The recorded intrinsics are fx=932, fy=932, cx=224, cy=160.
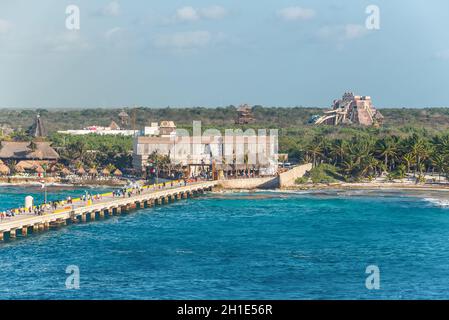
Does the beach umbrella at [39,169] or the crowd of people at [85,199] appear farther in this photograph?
the beach umbrella at [39,169]

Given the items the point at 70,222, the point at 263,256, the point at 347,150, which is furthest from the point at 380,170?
the point at 263,256

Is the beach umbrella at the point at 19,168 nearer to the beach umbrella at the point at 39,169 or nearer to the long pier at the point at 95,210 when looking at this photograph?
the beach umbrella at the point at 39,169

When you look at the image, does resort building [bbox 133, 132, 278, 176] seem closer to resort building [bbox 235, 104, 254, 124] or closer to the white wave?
the white wave

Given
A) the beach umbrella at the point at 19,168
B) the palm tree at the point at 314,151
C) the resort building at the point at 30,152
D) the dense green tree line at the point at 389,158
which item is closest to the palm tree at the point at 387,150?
the dense green tree line at the point at 389,158

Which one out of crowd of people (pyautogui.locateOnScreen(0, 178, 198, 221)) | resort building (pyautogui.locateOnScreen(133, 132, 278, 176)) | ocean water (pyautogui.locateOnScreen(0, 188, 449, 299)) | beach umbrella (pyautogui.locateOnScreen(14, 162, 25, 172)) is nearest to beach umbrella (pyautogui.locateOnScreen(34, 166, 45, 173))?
beach umbrella (pyautogui.locateOnScreen(14, 162, 25, 172))

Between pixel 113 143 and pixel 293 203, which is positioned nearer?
pixel 293 203

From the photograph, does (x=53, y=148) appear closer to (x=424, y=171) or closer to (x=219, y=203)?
(x=219, y=203)
